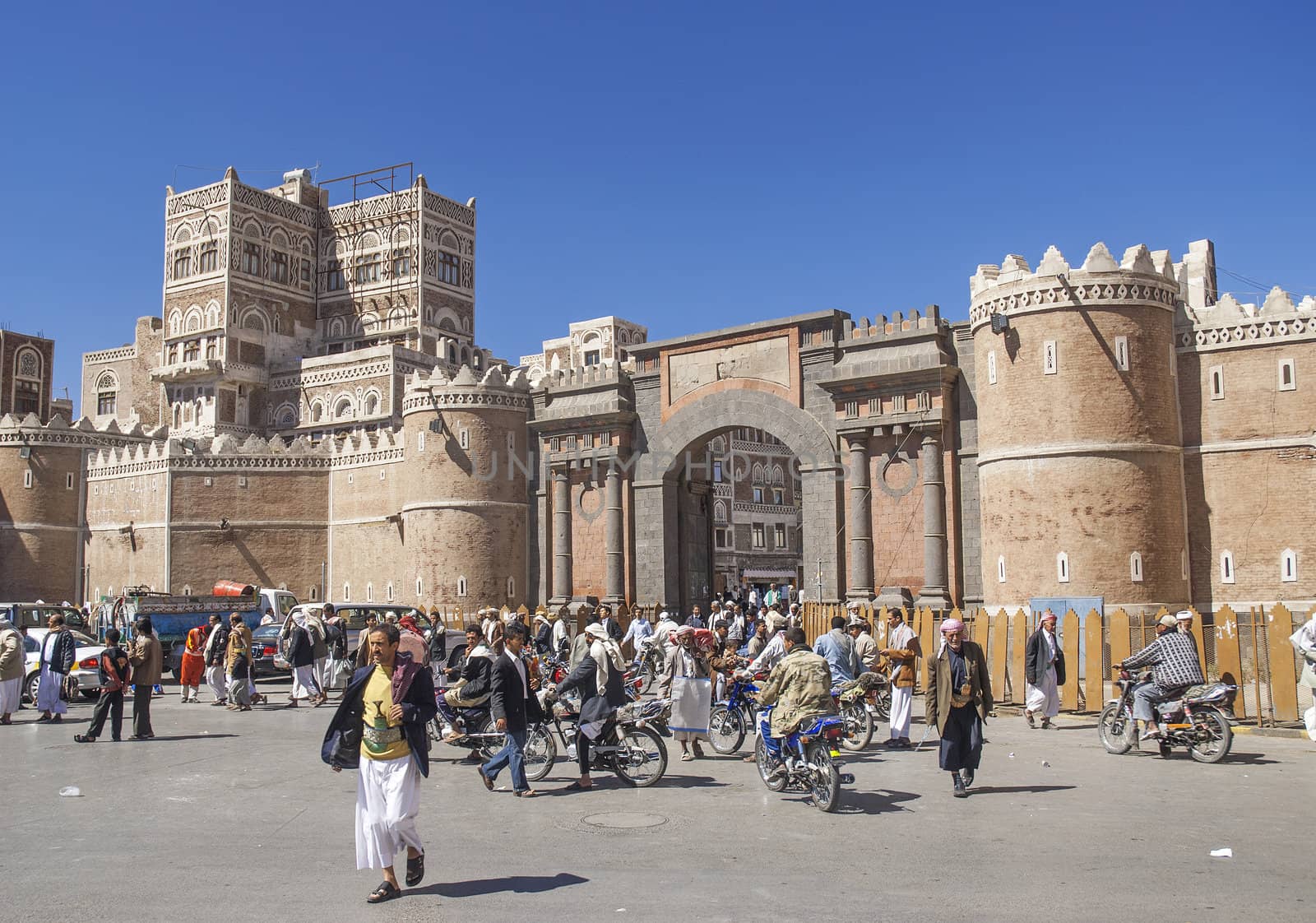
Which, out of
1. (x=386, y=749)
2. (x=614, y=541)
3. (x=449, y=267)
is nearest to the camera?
(x=386, y=749)

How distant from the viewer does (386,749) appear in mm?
7844

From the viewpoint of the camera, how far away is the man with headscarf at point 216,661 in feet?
70.4

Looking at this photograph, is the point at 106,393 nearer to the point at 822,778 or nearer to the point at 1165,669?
the point at 1165,669

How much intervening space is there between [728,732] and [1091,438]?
12414mm

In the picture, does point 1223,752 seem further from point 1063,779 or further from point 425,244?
point 425,244

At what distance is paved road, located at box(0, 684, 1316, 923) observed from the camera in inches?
286

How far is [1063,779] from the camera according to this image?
1191cm

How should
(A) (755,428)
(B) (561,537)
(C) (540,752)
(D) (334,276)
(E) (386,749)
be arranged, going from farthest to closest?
(D) (334,276) < (B) (561,537) < (A) (755,428) < (C) (540,752) < (E) (386,749)

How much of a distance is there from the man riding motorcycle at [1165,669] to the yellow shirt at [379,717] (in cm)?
835

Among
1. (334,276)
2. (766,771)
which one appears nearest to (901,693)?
(766,771)

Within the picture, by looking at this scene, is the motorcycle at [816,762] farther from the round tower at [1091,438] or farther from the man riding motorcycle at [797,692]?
the round tower at [1091,438]

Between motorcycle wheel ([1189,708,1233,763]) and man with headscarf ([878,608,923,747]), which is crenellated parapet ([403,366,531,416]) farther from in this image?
motorcycle wheel ([1189,708,1233,763])

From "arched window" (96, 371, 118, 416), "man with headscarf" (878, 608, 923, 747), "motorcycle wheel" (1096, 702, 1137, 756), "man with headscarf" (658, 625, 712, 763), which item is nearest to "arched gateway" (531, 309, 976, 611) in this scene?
"man with headscarf" (878, 608, 923, 747)

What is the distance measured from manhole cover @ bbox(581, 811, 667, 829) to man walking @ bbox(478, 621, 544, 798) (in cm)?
116
